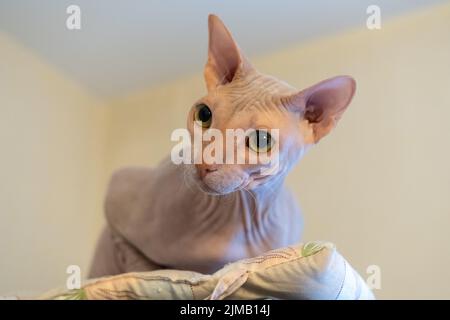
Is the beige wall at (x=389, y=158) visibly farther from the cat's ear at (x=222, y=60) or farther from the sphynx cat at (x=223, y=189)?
the cat's ear at (x=222, y=60)

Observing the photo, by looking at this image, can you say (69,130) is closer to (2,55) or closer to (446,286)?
(2,55)

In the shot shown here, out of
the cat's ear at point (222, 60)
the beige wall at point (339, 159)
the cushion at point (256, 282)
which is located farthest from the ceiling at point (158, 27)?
the cushion at point (256, 282)

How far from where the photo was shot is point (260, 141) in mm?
893

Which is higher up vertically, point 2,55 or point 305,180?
point 2,55

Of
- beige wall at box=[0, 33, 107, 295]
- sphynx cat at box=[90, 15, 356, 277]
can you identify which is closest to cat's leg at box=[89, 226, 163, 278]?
sphynx cat at box=[90, 15, 356, 277]

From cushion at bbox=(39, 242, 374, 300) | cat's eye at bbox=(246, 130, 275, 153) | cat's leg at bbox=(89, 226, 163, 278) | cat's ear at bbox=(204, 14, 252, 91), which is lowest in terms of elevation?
cat's leg at bbox=(89, 226, 163, 278)

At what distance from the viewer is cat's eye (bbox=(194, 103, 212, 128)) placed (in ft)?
3.13

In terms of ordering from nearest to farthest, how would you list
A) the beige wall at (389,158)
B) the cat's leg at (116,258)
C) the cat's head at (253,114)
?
the cat's head at (253,114) < the cat's leg at (116,258) < the beige wall at (389,158)

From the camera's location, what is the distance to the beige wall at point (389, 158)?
4.19 ft

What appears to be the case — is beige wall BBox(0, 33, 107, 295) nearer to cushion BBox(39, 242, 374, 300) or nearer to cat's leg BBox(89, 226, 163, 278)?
cat's leg BBox(89, 226, 163, 278)

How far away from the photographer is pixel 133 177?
1239mm

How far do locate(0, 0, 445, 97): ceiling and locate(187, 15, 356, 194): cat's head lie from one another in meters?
0.51
